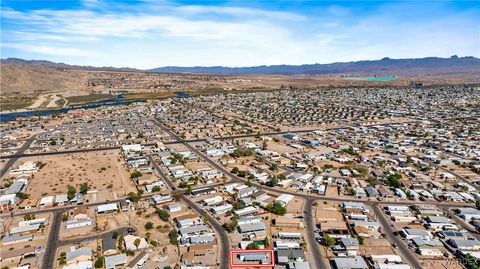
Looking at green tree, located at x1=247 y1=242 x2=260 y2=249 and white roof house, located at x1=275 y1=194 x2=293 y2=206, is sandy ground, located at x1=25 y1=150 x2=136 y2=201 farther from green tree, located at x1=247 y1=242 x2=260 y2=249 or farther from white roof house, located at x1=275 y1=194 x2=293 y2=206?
green tree, located at x1=247 y1=242 x2=260 y2=249

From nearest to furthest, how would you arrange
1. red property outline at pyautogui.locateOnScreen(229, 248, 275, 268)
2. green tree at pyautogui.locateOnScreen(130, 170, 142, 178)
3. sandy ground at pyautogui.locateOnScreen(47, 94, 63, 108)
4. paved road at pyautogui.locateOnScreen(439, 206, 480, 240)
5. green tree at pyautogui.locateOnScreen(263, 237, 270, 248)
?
red property outline at pyautogui.locateOnScreen(229, 248, 275, 268) < green tree at pyautogui.locateOnScreen(263, 237, 270, 248) < paved road at pyautogui.locateOnScreen(439, 206, 480, 240) < green tree at pyautogui.locateOnScreen(130, 170, 142, 178) < sandy ground at pyautogui.locateOnScreen(47, 94, 63, 108)

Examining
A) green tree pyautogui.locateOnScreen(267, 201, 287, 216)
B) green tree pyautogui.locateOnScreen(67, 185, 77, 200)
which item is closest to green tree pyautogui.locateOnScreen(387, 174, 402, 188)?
green tree pyautogui.locateOnScreen(267, 201, 287, 216)

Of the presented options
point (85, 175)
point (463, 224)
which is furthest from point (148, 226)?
point (463, 224)

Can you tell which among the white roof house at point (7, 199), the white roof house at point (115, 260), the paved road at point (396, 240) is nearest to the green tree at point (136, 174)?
the white roof house at point (7, 199)

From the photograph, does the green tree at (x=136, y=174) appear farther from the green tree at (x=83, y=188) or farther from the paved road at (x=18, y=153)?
the paved road at (x=18, y=153)

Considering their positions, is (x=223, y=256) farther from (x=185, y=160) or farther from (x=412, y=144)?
(x=412, y=144)
